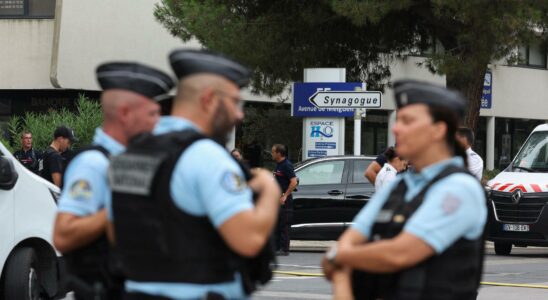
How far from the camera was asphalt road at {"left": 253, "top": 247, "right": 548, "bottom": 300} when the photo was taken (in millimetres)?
13328

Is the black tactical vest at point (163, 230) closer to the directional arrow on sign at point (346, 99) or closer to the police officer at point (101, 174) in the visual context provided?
the police officer at point (101, 174)

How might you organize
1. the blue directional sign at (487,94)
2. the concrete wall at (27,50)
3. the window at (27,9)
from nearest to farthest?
the blue directional sign at (487,94) < the concrete wall at (27,50) < the window at (27,9)

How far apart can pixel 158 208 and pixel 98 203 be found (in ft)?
3.49

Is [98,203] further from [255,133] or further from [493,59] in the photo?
[255,133]

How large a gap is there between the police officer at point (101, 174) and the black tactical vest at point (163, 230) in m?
0.65

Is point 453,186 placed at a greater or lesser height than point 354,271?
greater

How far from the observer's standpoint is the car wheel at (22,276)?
1022 centimetres

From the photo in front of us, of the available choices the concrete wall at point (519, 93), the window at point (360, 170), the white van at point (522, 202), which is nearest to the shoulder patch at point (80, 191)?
the white van at point (522, 202)

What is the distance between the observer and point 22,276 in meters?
10.3

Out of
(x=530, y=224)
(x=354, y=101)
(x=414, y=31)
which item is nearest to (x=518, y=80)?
(x=414, y=31)

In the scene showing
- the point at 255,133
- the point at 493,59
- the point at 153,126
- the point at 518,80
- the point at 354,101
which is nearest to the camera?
the point at 153,126

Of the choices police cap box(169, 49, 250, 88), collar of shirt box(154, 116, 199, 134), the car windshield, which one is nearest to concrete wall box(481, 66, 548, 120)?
the car windshield

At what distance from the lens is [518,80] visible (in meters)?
46.2

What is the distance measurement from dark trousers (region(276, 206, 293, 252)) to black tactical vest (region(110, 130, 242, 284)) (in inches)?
563
